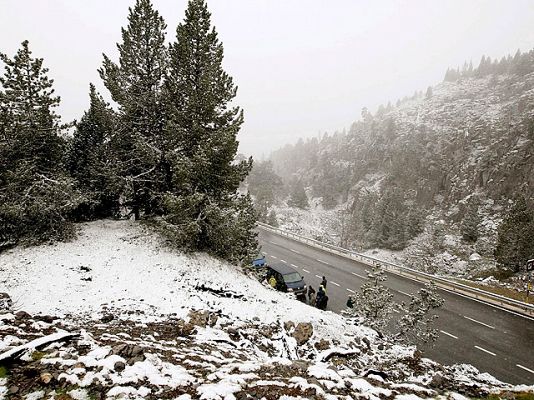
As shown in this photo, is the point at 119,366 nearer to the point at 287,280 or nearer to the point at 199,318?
the point at 199,318

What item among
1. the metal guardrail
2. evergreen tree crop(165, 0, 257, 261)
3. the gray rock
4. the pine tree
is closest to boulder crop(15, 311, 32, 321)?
the gray rock

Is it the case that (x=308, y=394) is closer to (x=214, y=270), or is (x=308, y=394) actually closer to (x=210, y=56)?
(x=214, y=270)

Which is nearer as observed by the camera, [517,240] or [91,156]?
[91,156]

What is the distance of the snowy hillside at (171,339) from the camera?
211 inches

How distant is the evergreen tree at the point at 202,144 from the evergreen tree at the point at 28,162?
579 centimetres

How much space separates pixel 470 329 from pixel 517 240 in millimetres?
17702

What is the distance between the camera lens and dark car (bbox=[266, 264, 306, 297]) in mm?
20219

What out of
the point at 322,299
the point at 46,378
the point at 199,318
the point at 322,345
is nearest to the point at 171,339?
the point at 199,318

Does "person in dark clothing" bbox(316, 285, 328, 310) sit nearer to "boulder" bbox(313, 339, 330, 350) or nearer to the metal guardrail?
the metal guardrail

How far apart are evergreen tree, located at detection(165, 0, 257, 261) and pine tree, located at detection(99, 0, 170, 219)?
1950 millimetres

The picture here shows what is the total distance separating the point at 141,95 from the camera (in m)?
18.9

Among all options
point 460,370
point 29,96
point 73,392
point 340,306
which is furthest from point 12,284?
point 340,306

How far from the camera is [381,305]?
1352 cm

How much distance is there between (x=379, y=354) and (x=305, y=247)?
90.1 feet
